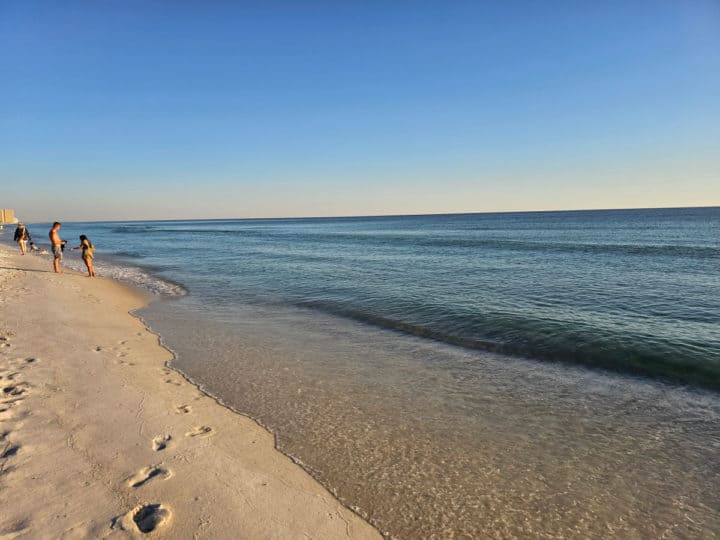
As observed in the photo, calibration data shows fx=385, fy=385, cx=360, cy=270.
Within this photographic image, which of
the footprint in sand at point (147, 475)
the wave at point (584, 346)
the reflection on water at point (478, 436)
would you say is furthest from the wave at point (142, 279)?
the footprint in sand at point (147, 475)

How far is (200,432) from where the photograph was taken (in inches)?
208

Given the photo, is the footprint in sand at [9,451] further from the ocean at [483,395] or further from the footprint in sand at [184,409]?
the ocean at [483,395]

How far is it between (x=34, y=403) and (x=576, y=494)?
290 inches

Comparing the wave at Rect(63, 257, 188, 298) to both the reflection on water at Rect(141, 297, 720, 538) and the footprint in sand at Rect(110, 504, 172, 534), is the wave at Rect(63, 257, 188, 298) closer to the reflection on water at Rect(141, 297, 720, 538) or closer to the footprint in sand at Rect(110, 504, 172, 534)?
the reflection on water at Rect(141, 297, 720, 538)

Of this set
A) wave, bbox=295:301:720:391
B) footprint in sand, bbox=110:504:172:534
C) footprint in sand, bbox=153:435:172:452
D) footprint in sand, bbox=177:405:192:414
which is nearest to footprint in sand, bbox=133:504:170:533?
footprint in sand, bbox=110:504:172:534

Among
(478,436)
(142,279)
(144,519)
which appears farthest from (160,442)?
(142,279)

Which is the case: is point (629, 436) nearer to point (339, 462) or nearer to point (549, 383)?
point (549, 383)

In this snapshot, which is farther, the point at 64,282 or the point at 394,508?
the point at 64,282

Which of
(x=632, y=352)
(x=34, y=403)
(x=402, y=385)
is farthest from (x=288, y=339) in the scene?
(x=632, y=352)

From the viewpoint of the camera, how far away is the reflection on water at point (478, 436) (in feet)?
13.3

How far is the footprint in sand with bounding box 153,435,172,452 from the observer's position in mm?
4779

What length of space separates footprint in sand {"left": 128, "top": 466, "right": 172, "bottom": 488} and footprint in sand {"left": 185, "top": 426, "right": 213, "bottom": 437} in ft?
2.81

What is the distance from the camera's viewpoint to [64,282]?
56.9 ft

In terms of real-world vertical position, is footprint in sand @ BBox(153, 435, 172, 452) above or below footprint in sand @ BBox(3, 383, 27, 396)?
below
